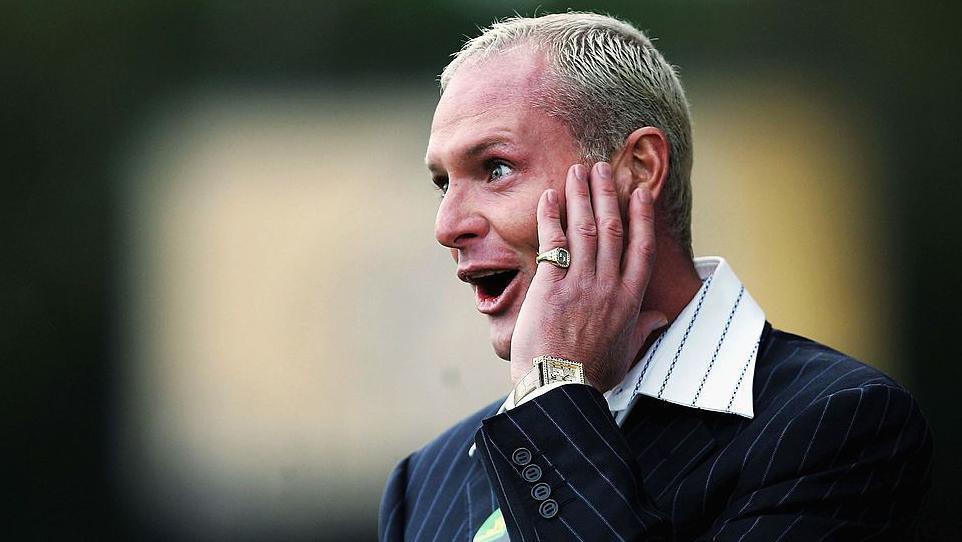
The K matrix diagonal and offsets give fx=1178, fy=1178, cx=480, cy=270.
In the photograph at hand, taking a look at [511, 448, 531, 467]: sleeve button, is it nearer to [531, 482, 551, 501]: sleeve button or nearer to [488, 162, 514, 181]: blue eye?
[531, 482, 551, 501]: sleeve button

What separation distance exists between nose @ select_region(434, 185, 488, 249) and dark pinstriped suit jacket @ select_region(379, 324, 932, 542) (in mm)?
390

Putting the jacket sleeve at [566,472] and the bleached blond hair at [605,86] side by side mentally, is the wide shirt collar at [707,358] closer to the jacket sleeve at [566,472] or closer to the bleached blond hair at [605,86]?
the bleached blond hair at [605,86]

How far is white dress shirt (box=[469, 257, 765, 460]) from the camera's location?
198cm

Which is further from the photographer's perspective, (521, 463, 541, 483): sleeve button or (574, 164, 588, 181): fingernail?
(574, 164, 588, 181): fingernail

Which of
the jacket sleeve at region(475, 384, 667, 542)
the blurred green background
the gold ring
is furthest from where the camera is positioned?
the blurred green background

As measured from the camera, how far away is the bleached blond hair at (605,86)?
2117 millimetres

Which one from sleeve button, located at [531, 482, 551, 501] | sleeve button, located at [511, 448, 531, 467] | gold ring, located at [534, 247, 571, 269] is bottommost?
sleeve button, located at [531, 482, 551, 501]

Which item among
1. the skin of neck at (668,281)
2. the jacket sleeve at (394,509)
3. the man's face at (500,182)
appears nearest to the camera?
the man's face at (500,182)

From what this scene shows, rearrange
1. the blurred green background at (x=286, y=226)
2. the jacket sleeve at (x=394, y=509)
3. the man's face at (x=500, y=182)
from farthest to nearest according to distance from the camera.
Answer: the blurred green background at (x=286, y=226), the jacket sleeve at (x=394, y=509), the man's face at (x=500, y=182)

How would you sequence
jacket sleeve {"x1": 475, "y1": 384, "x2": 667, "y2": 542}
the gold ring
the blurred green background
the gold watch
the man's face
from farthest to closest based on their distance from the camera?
the blurred green background < the man's face < the gold ring < the gold watch < jacket sleeve {"x1": 475, "y1": 384, "x2": 667, "y2": 542}

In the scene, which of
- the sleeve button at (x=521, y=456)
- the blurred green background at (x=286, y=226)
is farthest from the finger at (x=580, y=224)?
the blurred green background at (x=286, y=226)

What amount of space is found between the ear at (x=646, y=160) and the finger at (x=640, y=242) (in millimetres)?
76

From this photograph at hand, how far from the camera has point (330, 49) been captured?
4793 millimetres

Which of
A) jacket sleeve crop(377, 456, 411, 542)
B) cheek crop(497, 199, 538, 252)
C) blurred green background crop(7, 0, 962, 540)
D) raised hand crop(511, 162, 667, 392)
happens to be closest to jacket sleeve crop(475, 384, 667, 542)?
raised hand crop(511, 162, 667, 392)
